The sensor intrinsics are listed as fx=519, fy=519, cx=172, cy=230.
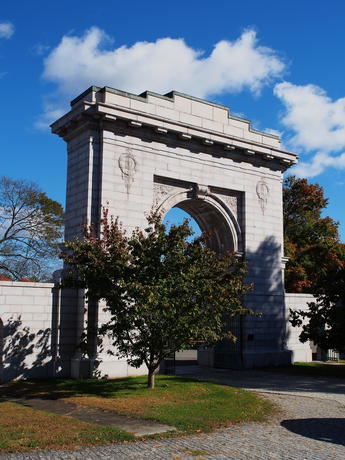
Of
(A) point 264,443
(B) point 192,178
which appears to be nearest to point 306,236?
(B) point 192,178

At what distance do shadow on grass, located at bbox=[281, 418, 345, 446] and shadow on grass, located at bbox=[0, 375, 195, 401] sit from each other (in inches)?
184

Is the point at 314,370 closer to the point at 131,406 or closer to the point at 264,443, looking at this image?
the point at 131,406

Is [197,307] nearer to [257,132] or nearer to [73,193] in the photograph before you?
[73,193]

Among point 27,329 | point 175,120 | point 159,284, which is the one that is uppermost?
point 175,120

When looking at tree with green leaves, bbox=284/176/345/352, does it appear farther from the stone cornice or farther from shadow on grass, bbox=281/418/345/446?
shadow on grass, bbox=281/418/345/446

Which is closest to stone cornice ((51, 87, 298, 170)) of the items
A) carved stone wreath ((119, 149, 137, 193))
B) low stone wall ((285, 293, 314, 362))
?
carved stone wreath ((119, 149, 137, 193))

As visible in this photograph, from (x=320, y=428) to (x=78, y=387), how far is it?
733 centimetres

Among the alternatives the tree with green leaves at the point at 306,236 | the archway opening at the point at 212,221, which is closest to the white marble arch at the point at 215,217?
the archway opening at the point at 212,221

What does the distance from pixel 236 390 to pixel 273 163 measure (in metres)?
11.7

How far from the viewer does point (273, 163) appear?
2314 cm

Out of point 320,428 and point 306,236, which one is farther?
point 306,236

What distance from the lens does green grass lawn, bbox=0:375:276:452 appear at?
8773 mm

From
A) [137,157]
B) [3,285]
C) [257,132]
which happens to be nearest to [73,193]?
[137,157]

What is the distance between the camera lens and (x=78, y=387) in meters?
14.7
